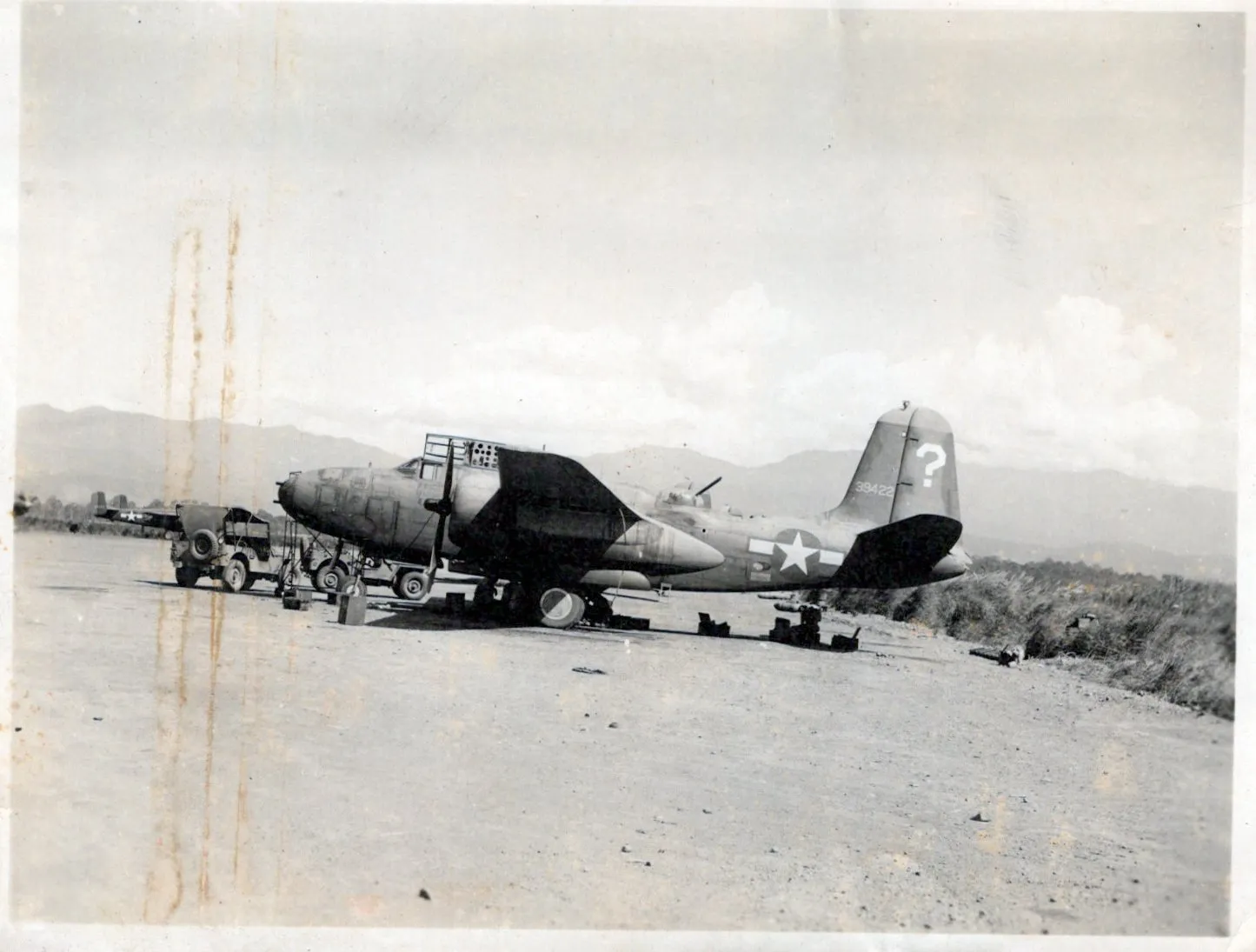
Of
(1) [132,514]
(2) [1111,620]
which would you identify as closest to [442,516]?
(1) [132,514]

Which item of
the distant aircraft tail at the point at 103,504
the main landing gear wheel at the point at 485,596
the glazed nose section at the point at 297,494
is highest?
the glazed nose section at the point at 297,494

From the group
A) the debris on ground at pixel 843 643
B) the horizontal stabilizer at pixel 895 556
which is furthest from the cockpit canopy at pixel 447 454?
the horizontal stabilizer at pixel 895 556

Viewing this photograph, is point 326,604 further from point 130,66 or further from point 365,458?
point 130,66

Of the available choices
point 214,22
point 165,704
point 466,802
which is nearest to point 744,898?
point 466,802

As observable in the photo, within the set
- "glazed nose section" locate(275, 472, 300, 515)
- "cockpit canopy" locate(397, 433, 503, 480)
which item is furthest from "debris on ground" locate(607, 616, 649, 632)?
"glazed nose section" locate(275, 472, 300, 515)

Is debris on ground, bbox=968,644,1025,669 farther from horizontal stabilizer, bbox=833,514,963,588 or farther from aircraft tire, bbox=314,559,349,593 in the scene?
aircraft tire, bbox=314,559,349,593

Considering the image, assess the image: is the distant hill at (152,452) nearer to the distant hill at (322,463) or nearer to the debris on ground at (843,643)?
the distant hill at (322,463)
